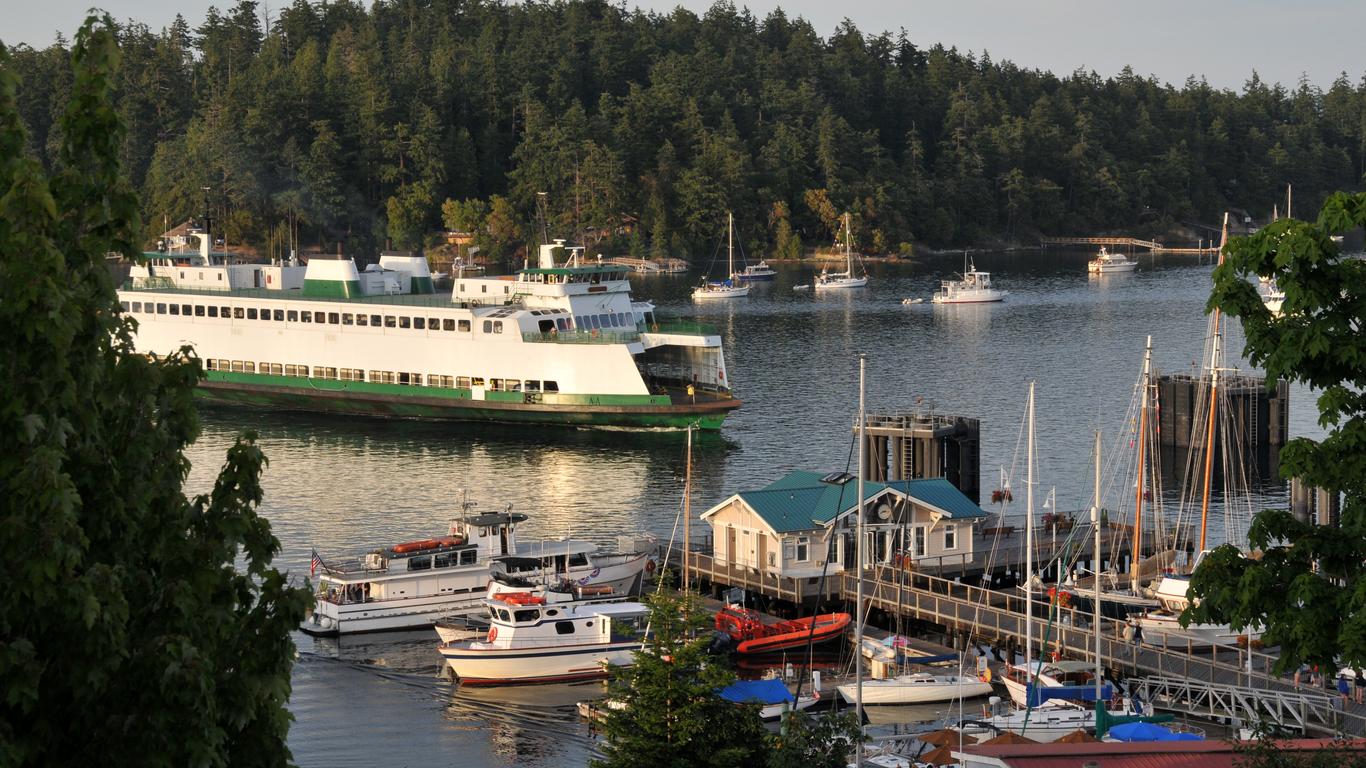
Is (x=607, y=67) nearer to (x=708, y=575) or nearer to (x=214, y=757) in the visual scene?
(x=708, y=575)

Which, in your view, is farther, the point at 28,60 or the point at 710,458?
the point at 28,60

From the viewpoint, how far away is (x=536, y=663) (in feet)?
104

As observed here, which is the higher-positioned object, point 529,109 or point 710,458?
point 529,109

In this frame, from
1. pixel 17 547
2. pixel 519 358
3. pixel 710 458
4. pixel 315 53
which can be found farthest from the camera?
pixel 315 53

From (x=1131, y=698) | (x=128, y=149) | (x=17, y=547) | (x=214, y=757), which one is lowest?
(x=1131, y=698)

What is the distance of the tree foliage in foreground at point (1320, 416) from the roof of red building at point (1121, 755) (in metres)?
6.23

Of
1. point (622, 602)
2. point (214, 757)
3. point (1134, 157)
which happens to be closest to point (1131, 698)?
point (622, 602)

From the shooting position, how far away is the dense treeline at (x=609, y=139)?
14488cm

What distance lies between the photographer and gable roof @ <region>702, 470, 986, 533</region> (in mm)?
36094

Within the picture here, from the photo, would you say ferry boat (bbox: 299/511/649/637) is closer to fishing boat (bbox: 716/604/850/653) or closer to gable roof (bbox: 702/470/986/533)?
gable roof (bbox: 702/470/986/533)

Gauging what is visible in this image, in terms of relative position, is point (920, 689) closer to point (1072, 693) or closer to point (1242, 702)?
point (1072, 693)

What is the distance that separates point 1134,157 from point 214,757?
18807 cm

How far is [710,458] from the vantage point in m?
55.2

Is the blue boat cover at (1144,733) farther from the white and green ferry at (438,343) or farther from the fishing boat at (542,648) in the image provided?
the white and green ferry at (438,343)
